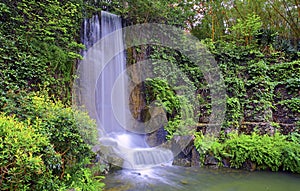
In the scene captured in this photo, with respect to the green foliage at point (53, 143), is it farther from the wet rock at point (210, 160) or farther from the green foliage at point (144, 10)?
the green foliage at point (144, 10)

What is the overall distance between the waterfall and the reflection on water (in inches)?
44.1

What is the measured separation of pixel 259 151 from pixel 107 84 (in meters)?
5.09

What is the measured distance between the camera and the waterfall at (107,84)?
6.92 meters

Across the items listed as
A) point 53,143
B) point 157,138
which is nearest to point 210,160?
point 157,138

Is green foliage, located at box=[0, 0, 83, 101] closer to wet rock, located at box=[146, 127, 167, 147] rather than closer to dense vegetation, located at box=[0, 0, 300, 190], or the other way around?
dense vegetation, located at box=[0, 0, 300, 190]

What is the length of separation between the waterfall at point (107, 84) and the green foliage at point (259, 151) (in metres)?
1.24

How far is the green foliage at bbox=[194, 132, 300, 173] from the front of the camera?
5216 mm

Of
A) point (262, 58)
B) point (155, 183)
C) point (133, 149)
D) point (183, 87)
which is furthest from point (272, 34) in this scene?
point (155, 183)

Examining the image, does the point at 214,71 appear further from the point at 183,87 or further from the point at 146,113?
the point at 146,113

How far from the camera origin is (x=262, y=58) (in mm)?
8859

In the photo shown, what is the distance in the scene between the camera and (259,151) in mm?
5418

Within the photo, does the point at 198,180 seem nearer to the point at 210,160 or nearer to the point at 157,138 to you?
the point at 210,160

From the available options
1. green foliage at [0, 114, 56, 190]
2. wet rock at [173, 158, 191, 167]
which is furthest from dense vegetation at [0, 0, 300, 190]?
wet rock at [173, 158, 191, 167]

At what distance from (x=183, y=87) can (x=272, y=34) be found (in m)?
4.65
